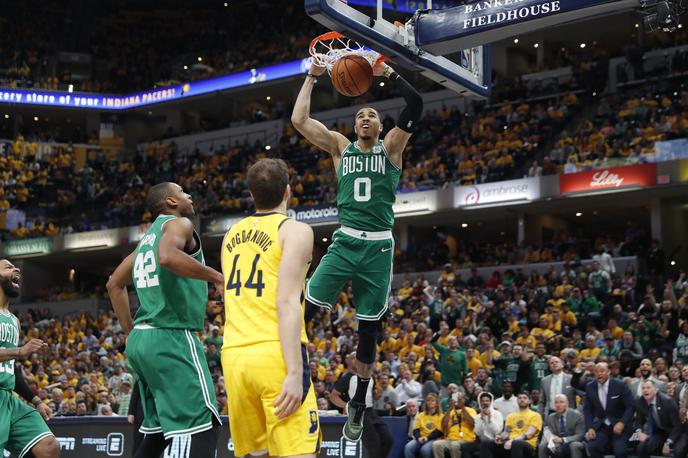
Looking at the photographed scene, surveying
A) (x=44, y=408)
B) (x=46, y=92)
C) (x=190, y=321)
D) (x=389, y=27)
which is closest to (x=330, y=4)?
(x=389, y=27)

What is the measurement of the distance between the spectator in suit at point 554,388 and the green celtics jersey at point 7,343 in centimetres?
822

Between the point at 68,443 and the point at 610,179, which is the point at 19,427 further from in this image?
the point at 610,179

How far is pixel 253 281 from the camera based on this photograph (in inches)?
203

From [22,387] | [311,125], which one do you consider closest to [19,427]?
[22,387]

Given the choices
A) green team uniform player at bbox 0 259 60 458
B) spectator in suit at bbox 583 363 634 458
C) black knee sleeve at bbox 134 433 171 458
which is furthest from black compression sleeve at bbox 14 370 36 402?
spectator in suit at bbox 583 363 634 458

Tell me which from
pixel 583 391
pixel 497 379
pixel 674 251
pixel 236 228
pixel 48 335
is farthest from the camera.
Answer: pixel 48 335

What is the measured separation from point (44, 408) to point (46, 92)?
128ft

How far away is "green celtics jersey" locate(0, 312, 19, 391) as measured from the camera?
336 inches

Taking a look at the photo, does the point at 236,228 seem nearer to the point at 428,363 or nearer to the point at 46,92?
the point at 428,363

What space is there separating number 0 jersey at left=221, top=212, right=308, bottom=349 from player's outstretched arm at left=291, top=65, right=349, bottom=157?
285cm

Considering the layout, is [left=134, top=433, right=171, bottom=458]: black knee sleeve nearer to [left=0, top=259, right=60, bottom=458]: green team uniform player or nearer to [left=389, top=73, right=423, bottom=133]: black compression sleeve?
[left=0, top=259, right=60, bottom=458]: green team uniform player

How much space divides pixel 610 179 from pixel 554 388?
517 inches

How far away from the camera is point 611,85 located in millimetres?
32531

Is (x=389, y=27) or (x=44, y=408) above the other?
(x=389, y=27)
